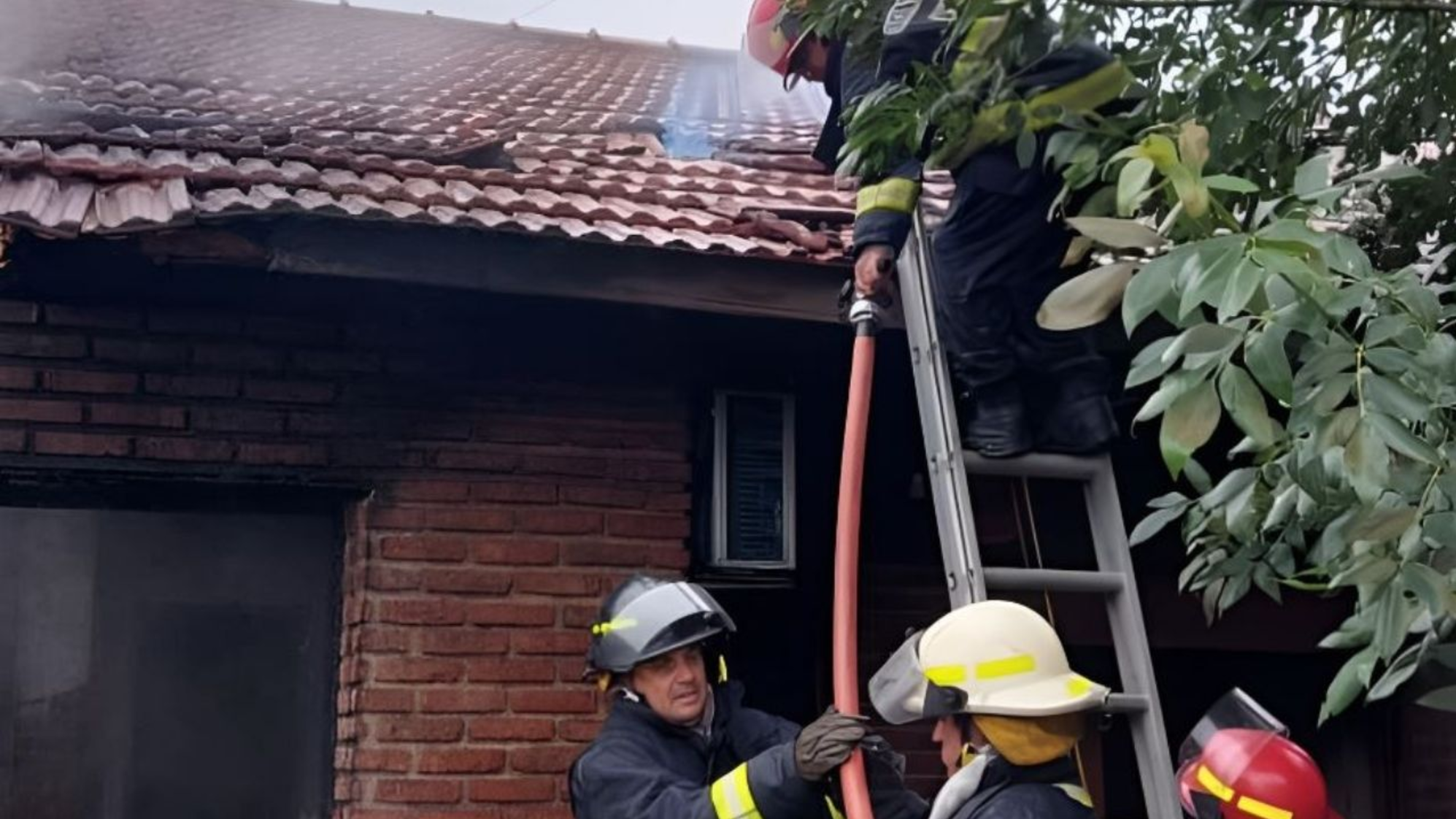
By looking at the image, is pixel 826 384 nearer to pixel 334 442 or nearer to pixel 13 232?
pixel 334 442

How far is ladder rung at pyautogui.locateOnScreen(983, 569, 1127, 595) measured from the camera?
3.45 m

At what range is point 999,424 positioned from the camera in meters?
3.75

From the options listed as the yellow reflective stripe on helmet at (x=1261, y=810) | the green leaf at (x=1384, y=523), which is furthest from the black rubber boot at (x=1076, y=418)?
the green leaf at (x=1384, y=523)

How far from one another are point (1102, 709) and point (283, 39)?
600cm

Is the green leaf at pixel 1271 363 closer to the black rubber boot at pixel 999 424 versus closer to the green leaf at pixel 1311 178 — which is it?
the green leaf at pixel 1311 178

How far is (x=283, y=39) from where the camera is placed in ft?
26.3

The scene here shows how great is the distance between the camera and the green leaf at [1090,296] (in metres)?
2.50

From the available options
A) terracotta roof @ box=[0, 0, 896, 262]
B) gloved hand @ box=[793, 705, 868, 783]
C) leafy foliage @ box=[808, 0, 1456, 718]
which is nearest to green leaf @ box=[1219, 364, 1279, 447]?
leafy foliage @ box=[808, 0, 1456, 718]

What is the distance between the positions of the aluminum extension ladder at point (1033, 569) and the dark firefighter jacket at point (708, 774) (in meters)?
0.45

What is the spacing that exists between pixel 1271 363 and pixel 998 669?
1.12 metres

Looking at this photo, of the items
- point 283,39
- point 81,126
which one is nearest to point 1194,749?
point 81,126

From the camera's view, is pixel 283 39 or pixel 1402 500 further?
pixel 283 39

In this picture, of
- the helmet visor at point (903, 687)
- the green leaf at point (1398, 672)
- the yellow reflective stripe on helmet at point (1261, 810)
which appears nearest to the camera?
the green leaf at point (1398, 672)

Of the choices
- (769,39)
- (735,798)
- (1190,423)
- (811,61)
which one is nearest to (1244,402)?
(1190,423)
